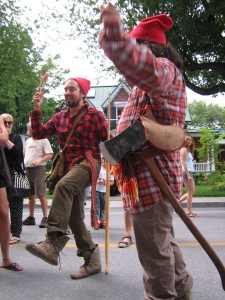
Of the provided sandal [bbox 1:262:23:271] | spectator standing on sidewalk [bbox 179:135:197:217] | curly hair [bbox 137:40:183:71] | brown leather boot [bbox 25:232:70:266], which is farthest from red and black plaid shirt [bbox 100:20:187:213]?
spectator standing on sidewalk [bbox 179:135:197:217]

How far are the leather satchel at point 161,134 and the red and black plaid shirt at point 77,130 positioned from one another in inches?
66.0

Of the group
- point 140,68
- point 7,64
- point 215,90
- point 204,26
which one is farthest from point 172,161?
point 7,64

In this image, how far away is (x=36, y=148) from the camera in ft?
24.0

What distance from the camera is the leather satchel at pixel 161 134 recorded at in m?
2.24

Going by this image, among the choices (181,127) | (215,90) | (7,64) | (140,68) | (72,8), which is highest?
(72,8)

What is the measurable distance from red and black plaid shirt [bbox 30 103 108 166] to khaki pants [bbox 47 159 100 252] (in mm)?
148

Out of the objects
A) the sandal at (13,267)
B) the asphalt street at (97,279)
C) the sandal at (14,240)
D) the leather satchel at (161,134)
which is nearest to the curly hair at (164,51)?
the leather satchel at (161,134)

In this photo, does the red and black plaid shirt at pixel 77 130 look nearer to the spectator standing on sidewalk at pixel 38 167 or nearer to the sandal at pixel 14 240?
the sandal at pixel 14 240

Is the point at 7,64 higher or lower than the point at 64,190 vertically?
higher

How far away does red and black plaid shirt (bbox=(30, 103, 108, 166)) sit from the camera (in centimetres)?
394

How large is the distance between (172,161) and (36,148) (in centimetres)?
510

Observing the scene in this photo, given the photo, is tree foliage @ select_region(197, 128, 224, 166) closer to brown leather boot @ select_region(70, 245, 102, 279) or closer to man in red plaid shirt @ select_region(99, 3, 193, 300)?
brown leather boot @ select_region(70, 245, 102, 279)

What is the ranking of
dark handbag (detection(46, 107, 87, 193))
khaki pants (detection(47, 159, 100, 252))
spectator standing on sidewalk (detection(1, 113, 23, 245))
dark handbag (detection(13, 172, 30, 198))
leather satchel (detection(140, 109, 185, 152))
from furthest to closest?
dark handbag (detection(13, 172, 30, 198)) → spectator standing on sidewalk (detection(1, 113, 23, 245)) → dark handbag (detection(46, 107, 87, 193)) → khaki pants (detection(47, 159, 100, 252)) → leather satchel (detection(140, 109, 185, 152))

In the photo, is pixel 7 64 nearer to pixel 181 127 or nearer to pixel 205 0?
pixel 205 0
